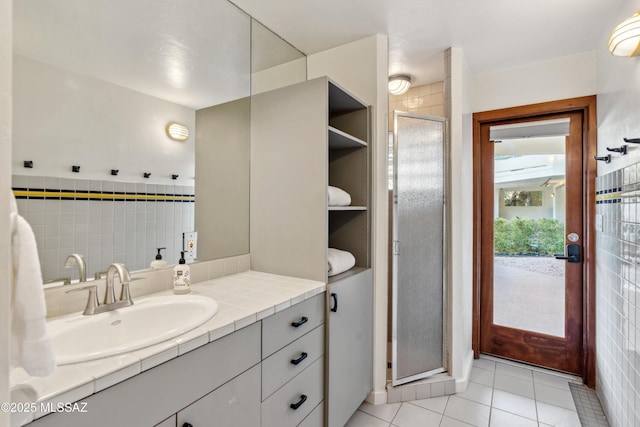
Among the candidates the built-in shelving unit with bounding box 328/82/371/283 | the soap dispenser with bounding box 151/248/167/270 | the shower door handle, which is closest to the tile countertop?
the soap dispenser with bounding box 151/248/167/270

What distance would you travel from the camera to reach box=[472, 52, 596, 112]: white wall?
233 cm

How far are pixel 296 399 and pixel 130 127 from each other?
1413 mm

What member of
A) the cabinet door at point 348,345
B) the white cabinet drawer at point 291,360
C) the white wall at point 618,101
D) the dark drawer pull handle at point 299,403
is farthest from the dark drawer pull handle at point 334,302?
the white wall at point 618,101

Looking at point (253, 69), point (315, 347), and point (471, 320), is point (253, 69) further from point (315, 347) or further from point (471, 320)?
point (471, 320)

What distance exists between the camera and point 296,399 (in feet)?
4.62

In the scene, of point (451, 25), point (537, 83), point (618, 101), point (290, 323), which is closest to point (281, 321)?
point (290, 323)

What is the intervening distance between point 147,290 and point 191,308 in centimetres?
29

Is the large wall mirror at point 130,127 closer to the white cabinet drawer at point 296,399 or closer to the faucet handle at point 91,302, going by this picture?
the faucet handle at point 91,302

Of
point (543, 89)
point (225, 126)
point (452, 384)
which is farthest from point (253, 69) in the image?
point (452, 384)

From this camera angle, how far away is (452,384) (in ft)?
7.24

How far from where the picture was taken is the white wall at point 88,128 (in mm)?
1059

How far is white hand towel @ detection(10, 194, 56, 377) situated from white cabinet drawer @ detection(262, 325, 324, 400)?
29.7 inches

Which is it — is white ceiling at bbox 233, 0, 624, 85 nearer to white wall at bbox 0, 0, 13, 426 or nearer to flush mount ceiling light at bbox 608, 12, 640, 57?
flush mount ceiling light at bbox 608, 12, 640, 57

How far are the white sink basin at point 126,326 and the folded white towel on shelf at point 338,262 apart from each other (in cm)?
70
